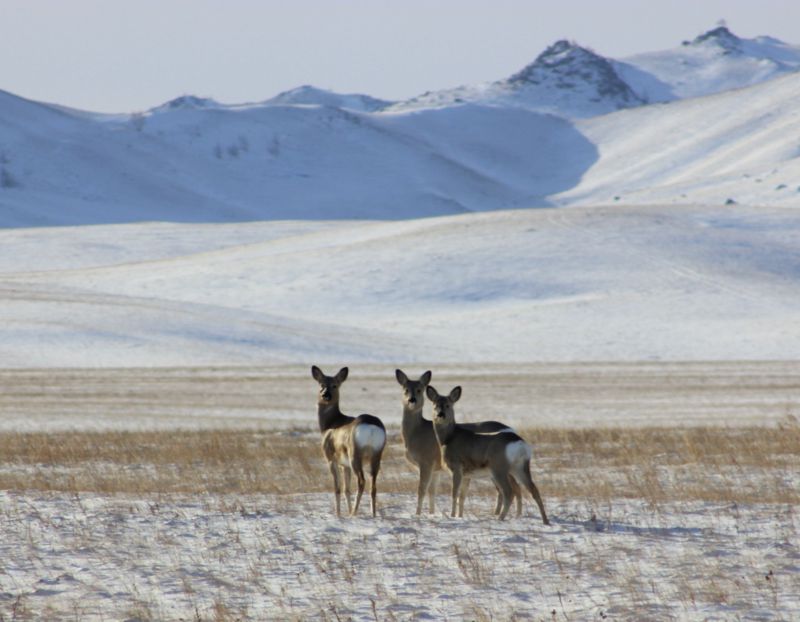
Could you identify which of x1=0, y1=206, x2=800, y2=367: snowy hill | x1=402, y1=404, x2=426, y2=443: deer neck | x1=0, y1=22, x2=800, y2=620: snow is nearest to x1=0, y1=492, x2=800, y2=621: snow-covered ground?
x1=0, y1=22, x2=800, y2=620: snow

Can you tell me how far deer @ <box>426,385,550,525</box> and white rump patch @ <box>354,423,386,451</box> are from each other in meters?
0.59

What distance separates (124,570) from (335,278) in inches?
2288

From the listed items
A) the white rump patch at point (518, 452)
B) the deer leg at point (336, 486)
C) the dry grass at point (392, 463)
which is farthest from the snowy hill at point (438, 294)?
the white rump patch at point (518, 452)

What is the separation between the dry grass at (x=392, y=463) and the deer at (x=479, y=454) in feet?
7.31

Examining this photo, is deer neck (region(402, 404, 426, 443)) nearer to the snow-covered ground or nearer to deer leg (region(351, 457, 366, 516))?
deer leg (region(351, 457, 366, 516))

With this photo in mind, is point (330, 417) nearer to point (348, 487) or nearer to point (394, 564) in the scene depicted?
point (348, 487)

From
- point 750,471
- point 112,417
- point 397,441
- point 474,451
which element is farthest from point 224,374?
point 474,451

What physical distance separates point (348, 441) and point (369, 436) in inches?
15.5

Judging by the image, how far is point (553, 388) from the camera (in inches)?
1464

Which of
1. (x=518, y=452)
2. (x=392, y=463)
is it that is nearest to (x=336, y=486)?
(x=518, y=452)

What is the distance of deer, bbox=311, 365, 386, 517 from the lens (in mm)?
13078

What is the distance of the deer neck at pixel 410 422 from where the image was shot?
1373cm

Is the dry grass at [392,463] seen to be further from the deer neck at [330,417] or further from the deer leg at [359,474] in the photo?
the deer leg at [359,474]

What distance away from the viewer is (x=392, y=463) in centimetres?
2092
